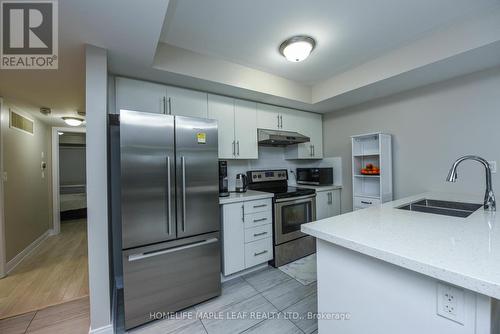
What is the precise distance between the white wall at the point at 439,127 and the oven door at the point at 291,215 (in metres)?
1.22

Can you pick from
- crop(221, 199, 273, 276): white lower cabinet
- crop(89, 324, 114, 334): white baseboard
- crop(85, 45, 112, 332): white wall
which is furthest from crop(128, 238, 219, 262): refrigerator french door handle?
crop(89, 324, 114, 334): white baseboard

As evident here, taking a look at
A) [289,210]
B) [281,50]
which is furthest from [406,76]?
[289,210]

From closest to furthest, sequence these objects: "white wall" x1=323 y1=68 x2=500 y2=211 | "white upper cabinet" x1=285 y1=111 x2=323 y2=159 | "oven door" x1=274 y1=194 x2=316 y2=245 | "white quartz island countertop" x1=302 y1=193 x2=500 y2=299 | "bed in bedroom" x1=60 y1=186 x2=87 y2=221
A: "white quartz island countertop" x1=302 y1=193 x2=500 y2=299
"white wall" x1=323 y1=68 x2=500 y2=211
"oven door" x1=274 y1=194 x2=316 y2=245
"white upper cabinet" x1=285 y1=111 x2=323 y2=159
"bed in bedroom" x1=60 y1=186 x2=87 y2=221

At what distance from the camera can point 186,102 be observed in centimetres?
235

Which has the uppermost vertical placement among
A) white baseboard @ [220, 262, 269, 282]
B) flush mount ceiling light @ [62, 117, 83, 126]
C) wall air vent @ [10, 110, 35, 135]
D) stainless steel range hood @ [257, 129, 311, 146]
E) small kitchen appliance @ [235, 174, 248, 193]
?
flush mount ceiling light @ [62, 117, 83, 126]

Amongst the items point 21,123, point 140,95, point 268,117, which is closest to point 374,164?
point 268,117

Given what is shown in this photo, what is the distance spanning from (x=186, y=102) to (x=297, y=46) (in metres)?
1.31

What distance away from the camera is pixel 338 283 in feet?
3.73

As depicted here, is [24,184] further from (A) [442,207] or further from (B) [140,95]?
(A) [442,207]

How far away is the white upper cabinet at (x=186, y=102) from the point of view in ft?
7.44

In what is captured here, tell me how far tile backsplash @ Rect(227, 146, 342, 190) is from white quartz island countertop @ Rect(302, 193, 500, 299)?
190 centimetres

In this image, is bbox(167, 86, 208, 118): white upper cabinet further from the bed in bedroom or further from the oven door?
the bed in bedroom

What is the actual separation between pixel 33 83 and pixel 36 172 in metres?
2.12

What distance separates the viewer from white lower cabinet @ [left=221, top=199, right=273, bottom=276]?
2256 millimetres
